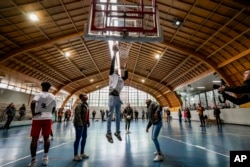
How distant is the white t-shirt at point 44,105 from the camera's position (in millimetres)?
4447

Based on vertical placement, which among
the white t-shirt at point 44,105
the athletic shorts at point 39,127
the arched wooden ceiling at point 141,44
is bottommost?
the athletic shorts at point 39,127

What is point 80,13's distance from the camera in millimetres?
13117

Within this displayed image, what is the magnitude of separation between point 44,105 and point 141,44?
51.0 ft

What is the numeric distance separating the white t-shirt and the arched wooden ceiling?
8.84 m

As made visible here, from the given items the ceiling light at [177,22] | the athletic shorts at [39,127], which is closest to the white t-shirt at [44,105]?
the athletic shorts at [39,127]

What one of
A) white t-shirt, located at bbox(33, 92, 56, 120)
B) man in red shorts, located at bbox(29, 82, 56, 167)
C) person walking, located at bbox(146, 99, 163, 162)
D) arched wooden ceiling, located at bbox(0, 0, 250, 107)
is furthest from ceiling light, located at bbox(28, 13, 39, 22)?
person walking, located at bbox(146, 99, 163, 162)

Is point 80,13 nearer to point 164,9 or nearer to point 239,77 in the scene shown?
point 164,9

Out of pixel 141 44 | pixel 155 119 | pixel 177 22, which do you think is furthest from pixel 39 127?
pixel 141 44

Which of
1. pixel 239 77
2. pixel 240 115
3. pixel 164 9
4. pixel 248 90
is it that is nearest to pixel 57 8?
pixel 164 9

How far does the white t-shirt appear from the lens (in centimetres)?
445

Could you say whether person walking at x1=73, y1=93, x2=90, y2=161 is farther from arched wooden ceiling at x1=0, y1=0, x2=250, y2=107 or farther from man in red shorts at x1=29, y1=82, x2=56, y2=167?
arched wooden ceiling at x1=0, y1=0, x2=250, y2=107

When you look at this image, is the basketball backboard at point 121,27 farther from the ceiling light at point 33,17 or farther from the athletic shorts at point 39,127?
the ceiling light at point 33,17

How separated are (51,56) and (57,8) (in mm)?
8040

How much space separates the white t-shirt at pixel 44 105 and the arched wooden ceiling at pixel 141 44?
29.0 feet
